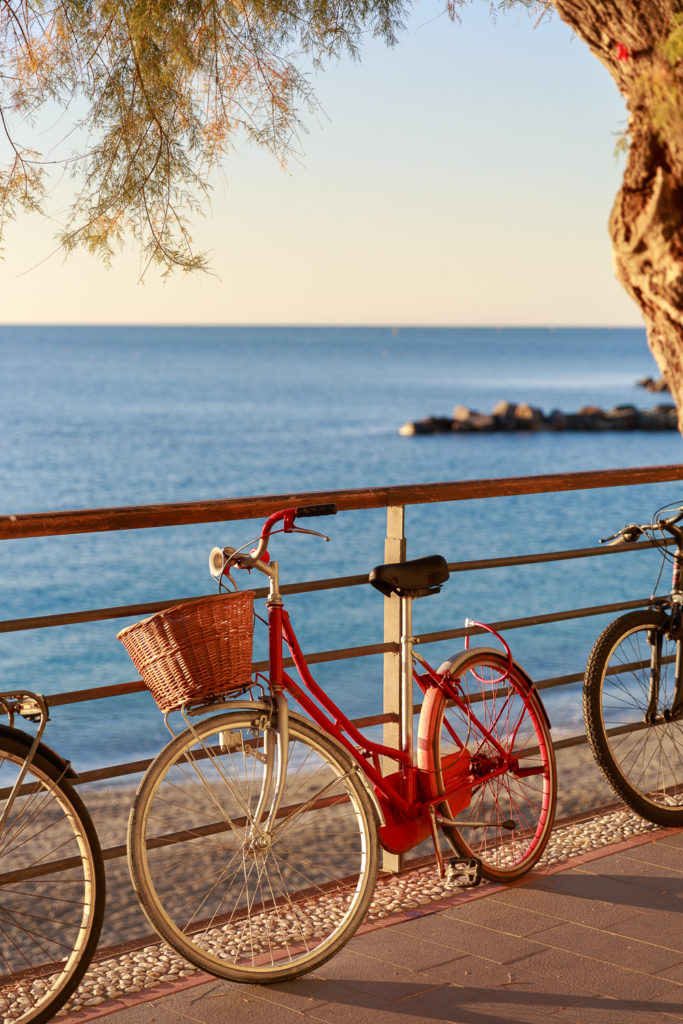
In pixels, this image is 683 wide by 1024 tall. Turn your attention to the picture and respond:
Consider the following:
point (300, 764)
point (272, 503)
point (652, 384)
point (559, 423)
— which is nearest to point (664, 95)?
point (272, 503)

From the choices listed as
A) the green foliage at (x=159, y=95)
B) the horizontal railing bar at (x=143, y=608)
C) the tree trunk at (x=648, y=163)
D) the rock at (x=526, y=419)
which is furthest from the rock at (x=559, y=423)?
the tree trunk at (x=648, y=163)

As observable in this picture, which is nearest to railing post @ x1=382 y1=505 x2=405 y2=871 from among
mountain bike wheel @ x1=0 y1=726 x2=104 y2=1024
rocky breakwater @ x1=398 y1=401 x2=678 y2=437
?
mountain bike wheel @ x1=0 y1=726 x2=104 y2=1024

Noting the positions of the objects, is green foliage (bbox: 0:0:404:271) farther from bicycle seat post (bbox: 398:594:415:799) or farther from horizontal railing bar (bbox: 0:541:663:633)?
bicycle seat post (bbox: 398:594:415:799)

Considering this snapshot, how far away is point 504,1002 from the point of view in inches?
102

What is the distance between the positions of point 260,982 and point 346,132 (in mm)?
3149

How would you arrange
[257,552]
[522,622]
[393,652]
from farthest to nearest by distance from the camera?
[522,622], [393,652], [257,552]

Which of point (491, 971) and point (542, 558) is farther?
point (542, 558)

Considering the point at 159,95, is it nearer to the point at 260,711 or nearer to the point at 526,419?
the point at 260,711

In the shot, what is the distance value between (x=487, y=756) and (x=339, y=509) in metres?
0.85

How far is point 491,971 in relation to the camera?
8.95ft

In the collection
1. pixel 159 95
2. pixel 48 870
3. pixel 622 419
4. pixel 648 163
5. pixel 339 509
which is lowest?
pixel 48 870

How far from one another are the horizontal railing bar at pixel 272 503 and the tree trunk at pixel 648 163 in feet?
1.97

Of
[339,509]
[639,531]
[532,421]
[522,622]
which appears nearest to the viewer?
[339,509]

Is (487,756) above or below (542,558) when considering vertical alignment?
below
